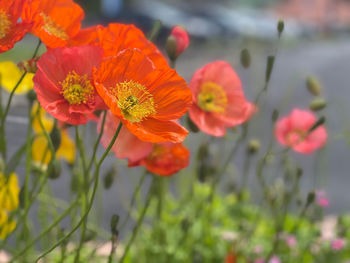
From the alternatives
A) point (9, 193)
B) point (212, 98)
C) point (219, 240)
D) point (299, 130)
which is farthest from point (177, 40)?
point (219, 240)

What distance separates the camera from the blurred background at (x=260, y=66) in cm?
189

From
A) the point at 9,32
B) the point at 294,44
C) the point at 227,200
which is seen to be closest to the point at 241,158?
the point at 227,200

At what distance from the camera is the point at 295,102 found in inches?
211

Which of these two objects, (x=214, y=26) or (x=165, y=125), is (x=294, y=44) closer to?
(x=214, y=26)

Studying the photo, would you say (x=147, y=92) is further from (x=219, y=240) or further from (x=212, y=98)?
(x=219, y=240)

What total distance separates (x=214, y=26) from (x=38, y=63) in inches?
397

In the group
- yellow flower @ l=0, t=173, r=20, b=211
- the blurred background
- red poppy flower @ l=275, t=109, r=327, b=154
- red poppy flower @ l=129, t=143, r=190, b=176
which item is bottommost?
the blurred background

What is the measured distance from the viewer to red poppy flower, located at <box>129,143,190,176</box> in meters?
0.83

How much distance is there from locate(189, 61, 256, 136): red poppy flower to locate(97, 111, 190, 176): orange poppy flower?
5 cm

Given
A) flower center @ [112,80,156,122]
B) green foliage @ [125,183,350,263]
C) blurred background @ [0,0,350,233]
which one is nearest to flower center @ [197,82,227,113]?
blurred background @ [0,0,350,233]

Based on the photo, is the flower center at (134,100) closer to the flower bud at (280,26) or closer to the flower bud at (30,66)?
the flower bud at (30,66)

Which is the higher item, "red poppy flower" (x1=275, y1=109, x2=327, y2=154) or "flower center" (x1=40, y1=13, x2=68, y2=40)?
"flower center" (x1=40, y1=13, x2=68, y2=40)

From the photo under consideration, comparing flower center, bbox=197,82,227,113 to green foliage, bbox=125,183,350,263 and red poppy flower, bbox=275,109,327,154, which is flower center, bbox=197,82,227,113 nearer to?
red poppy flower, bbox=275,109,327,154

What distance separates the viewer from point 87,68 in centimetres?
69
